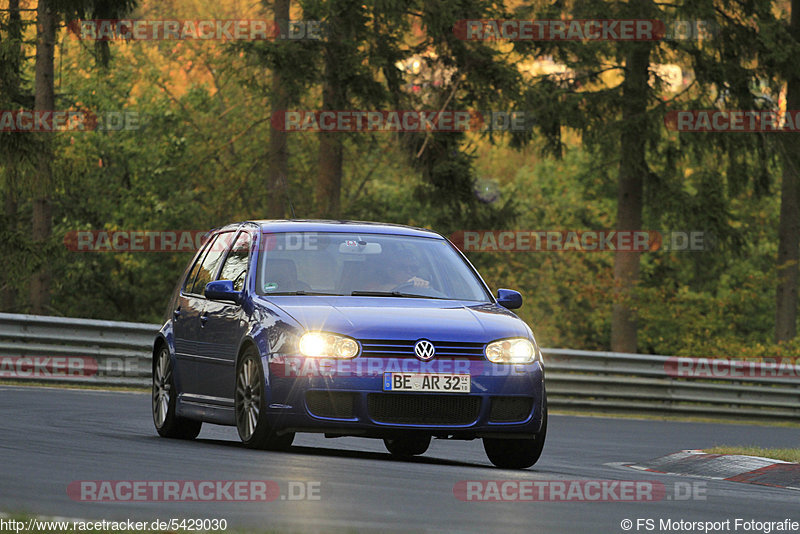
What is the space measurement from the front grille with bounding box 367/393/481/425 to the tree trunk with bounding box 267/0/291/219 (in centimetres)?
2440

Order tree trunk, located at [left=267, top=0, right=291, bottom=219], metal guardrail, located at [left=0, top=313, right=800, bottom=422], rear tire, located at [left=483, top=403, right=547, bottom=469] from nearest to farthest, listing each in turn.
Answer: rear tire, located at [left=483, top=403, right=547, bottom=469]
metal guardrail, located at [left=0, top=313, right=800, bottom=422]
tree trunk, located at [left=267, top=0, right=291, bottom=219]

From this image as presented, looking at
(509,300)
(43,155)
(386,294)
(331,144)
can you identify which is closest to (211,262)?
(386,294)

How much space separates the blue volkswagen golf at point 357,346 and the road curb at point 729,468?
2.06 m

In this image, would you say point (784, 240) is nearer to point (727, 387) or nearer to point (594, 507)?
point (727, 387)

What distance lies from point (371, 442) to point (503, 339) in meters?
4.25

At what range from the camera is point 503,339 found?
1073 centimetres

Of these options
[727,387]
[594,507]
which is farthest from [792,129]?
[594,507]

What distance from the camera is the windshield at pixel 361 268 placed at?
1151 centimetres

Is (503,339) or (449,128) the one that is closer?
(503,339)

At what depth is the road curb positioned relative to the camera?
39.3 feet

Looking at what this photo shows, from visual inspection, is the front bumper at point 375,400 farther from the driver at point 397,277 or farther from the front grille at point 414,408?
the driver at point 397,277

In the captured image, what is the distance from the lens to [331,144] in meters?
35.2

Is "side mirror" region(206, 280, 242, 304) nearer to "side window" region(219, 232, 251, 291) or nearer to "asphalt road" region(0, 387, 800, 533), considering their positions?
"side window" region(219, 232, 251, 291)

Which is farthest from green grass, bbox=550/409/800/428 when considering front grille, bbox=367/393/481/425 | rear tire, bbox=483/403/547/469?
front grille, bbox=367/393/481/425
